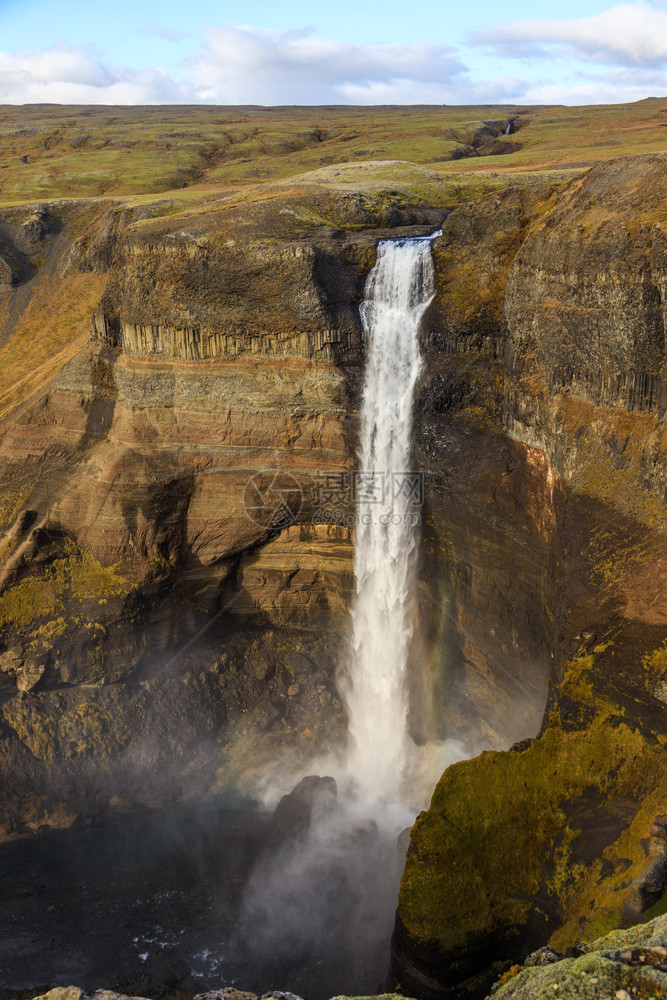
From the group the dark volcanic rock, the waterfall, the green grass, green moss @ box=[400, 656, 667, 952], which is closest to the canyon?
green moss @ box=[400, 656, 667, 952]

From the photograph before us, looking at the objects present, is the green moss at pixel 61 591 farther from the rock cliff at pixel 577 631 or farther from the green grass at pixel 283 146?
the green grass at pixel 283 146

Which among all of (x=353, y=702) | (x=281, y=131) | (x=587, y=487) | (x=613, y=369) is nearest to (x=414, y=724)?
(x=353, y=702)

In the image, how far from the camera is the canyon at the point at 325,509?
64.5 feet

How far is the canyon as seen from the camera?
19672 millimetres

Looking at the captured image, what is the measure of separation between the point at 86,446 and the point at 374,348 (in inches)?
586

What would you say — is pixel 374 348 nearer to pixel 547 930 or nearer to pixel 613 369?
pixel 613 369

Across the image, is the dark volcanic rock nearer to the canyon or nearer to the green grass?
the canyon

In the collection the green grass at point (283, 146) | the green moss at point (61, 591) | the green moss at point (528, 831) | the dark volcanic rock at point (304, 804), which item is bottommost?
the dark volcanic rock at point (304, 804)

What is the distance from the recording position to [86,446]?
33.7 metres

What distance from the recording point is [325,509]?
32.0m

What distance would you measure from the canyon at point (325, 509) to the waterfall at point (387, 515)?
0.74 m

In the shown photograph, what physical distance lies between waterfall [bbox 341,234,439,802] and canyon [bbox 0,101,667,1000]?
0.74 metres

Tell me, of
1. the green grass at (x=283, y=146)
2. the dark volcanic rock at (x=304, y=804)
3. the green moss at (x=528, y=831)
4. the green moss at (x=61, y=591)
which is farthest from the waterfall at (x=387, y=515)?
the green grass at (x=283, y=146)

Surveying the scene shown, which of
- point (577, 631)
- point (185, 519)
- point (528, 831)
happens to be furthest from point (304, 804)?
point (577, 631)
